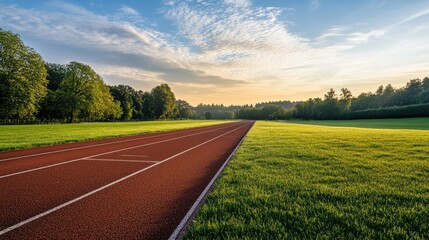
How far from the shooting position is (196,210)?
13.4ft

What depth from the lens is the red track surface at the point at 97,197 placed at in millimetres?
3475

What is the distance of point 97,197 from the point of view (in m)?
4.83

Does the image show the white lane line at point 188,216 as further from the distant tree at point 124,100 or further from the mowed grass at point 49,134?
the distant tree at point 124,100

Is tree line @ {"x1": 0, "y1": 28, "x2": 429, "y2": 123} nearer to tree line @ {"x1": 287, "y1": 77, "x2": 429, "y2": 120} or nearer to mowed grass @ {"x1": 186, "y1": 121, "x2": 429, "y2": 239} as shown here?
tree line @ {"x1": 287, "y1": 77, "x2": 429, "y2": 120}

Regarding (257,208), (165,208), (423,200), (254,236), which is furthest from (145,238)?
(423,200)

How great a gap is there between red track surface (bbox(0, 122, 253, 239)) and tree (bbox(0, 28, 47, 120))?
104 ft

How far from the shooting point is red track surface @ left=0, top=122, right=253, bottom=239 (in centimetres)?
347

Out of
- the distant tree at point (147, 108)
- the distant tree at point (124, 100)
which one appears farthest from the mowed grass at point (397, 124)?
the distant tree at point (147, 108)

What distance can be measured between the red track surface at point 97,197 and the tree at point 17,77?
31675mm

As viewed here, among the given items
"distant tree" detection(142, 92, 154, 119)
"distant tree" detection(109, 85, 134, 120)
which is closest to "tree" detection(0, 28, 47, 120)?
"distant tree" detection(109, 85, 134, 120)

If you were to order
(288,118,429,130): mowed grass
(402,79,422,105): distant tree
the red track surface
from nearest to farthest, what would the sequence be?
the red track surface, (288,118,429,130): mowed grass, (402,79,422,105): distant tree

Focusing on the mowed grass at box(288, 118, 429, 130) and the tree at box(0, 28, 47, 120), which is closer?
the tree at box(0, 28, 47, 120)

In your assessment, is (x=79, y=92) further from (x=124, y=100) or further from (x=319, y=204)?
(x=319, y=204)

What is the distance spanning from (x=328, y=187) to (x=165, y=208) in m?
3.41
